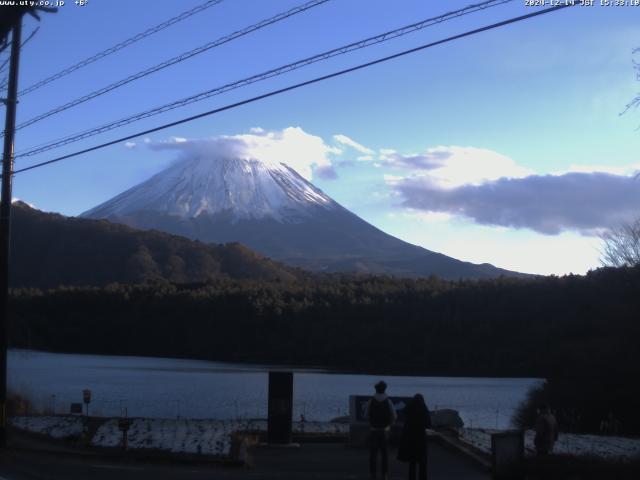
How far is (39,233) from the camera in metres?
146

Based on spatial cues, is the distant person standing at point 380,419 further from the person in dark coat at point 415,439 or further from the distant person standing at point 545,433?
the distant person standing at point 545,433

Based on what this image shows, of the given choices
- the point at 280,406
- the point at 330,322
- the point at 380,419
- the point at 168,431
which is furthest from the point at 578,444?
the point at 330,322

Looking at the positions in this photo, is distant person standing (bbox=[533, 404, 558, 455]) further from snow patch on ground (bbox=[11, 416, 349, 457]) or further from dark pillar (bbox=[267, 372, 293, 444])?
snow patch on ground (bbox=[11, 416, 349, 457])

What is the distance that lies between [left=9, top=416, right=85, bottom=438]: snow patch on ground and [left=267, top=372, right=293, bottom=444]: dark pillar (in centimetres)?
473

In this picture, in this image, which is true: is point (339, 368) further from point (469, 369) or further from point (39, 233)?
point (39, 233)

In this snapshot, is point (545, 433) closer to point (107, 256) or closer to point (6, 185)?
point (6, 185)

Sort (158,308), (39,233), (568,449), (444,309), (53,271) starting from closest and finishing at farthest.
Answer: (568,449) < (444,309) < (158,308) < (53,271) < (39,233)

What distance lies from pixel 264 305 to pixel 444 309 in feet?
60.6

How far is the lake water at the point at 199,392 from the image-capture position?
→ 35562mm

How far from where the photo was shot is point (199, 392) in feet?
152

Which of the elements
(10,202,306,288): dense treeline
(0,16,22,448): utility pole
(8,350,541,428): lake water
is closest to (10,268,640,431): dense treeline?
(8,350,541,428): lake water

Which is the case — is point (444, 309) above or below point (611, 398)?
above

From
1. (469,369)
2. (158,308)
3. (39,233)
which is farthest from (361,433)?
(39,233)

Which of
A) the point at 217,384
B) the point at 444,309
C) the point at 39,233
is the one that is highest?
the point at 39,233
